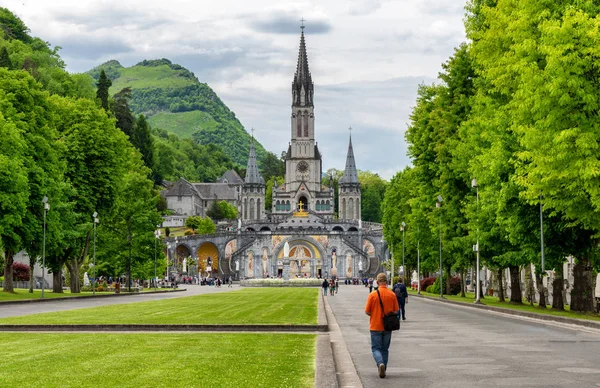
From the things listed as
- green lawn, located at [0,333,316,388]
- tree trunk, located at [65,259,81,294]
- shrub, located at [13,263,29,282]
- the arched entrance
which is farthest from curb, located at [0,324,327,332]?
the arched entrance

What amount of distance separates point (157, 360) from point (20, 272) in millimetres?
73901

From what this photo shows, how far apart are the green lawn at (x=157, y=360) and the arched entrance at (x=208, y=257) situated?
483 ft

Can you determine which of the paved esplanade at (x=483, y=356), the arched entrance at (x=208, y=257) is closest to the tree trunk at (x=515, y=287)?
the paved esplanade at (x=483, y=356)

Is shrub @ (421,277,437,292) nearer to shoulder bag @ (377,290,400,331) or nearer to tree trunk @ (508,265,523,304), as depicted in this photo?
tree trunk @ (508,265,523,304)

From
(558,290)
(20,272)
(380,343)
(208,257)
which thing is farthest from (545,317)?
(208,257)

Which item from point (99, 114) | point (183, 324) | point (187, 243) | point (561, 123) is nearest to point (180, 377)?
point (183, 324)

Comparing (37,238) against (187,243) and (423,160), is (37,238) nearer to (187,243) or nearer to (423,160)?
(423,160)

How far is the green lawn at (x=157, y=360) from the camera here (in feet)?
43.1

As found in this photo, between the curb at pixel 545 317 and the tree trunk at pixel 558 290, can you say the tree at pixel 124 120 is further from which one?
the tree trunk at pixel 558 290

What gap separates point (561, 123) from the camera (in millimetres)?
29188

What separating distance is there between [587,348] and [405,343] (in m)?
4.50

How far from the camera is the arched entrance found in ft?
557

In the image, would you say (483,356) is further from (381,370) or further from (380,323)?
(381,370)

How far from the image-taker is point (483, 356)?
704 inches
